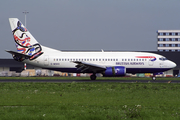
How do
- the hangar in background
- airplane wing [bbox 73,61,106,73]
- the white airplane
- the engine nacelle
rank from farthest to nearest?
the hangar in background → the white airplane → the engine nacelle → airplane wing [bbox 73,61,106,73]

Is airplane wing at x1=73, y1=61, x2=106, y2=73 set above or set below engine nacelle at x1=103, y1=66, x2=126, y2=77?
above

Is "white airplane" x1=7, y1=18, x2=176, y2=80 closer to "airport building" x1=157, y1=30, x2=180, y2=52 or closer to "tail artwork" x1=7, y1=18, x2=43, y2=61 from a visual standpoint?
"tail artwork" x1=7, y1=18, x2=43, y2=61

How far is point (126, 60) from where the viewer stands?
42.8 m

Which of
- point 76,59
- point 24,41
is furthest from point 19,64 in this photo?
point 76,59

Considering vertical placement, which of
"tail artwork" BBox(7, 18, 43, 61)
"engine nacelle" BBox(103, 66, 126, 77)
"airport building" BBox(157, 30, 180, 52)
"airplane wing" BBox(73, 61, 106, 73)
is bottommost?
"engine nacelle" BBox(103, 66, 126, 77)

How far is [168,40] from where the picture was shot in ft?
553

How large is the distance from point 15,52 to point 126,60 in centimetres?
1757

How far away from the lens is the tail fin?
43.9 meters

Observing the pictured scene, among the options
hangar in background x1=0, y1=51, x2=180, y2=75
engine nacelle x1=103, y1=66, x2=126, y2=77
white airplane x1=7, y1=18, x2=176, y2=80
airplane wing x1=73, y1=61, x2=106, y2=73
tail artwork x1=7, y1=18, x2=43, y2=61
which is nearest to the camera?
airplane wing x1=73, y1=61, x2=106, y2=73

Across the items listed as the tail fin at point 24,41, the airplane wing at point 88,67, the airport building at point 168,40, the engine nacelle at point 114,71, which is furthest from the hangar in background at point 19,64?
the airport building at point 168,40

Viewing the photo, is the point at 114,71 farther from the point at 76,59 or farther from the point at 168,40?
the point at 168,40

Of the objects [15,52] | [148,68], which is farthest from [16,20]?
[148,68]

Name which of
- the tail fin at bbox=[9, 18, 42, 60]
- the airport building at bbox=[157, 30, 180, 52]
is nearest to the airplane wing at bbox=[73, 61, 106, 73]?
the tail fin at bbox=[9, 18, 42, 60]

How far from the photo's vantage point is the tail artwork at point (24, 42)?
43812mm
